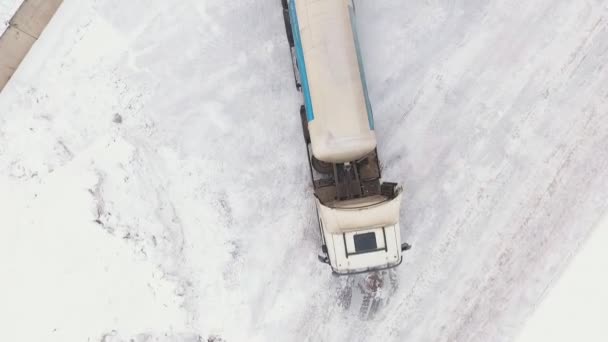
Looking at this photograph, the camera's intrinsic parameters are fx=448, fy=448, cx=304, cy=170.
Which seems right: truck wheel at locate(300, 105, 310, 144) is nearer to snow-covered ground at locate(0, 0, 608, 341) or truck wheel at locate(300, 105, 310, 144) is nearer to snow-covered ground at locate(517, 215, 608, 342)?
snow-covered ground at locate(0, 0, 608, 341)

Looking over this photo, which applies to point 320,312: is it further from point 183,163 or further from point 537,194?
point 537,194

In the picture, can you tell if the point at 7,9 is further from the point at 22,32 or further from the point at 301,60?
the point at 301,60

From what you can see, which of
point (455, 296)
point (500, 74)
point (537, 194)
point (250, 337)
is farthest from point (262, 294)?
point (500, 74)

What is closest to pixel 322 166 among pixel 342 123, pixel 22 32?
pixel 342 123

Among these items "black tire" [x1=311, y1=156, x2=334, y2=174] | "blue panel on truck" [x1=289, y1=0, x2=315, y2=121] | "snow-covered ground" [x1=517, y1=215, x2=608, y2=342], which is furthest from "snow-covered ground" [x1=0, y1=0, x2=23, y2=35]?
"snow-covered ground" [x1=517, y1=215, x2=608, y2=342]

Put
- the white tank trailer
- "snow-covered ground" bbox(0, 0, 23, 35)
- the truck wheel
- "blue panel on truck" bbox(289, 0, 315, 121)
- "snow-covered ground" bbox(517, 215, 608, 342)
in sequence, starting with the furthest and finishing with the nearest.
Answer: "snow-covered ground" bbox(517, 215, 608, 342) < "snow-covered ground" bbox(0, 0, 23, 35) < the truck wheel < "blue panel on truck" bbox(289, 0, 315, 121) < the white tank trailer
